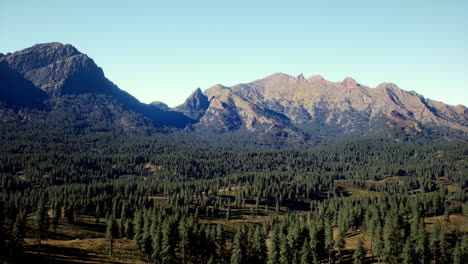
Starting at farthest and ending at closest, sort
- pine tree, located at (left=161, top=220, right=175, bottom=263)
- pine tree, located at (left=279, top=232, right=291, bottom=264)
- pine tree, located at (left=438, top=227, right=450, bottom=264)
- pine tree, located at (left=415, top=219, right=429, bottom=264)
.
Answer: pine tree, located at (left=438, top=227, right=450, bottom=264) → pine tree, located at (left=415, top=219, right=429, bottom=264) → pine tree, located at (left=279, top=232, right=291, bottom=264) → pine tree, located at (left=161, top=220, right=175, bottom=263)

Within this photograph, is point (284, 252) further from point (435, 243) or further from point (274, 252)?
point (435, 243)

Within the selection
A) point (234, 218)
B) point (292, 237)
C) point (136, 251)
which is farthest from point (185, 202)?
point (292, 237)

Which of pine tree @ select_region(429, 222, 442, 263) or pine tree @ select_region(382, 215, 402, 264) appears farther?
pine tree @ select_region(429, 222, 442, 263)

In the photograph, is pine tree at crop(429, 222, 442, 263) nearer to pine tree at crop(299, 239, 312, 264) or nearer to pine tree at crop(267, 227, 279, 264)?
pine tree at crop(299, 239, 312, 264)

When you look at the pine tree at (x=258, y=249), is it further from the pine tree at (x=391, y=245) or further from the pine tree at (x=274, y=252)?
the pine tree at (x=391, y=245)

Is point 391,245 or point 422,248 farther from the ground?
point 391,245

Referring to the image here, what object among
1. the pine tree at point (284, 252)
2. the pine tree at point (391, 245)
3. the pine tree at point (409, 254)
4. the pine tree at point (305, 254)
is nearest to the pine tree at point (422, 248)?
the pine tree at point (409, 254)

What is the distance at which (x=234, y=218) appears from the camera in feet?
607

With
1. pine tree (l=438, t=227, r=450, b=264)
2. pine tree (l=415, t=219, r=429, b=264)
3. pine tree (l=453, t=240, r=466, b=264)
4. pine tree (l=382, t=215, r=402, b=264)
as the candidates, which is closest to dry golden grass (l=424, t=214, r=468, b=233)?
pine tree (l=438, t=227, r=450, b=264)

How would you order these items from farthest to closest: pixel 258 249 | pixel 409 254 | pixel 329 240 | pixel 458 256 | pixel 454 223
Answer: pixel 454 223, pixel 329 240, pixel 258 249, pixel 458 256, pixel 409 254

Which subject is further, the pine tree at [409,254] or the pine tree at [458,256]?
the pine tree at [458,256]

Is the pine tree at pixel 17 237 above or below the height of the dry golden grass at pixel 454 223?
above

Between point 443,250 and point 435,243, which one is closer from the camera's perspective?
point 443,250

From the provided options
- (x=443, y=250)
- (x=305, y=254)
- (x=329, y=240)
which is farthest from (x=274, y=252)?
(x=443, y=250)
